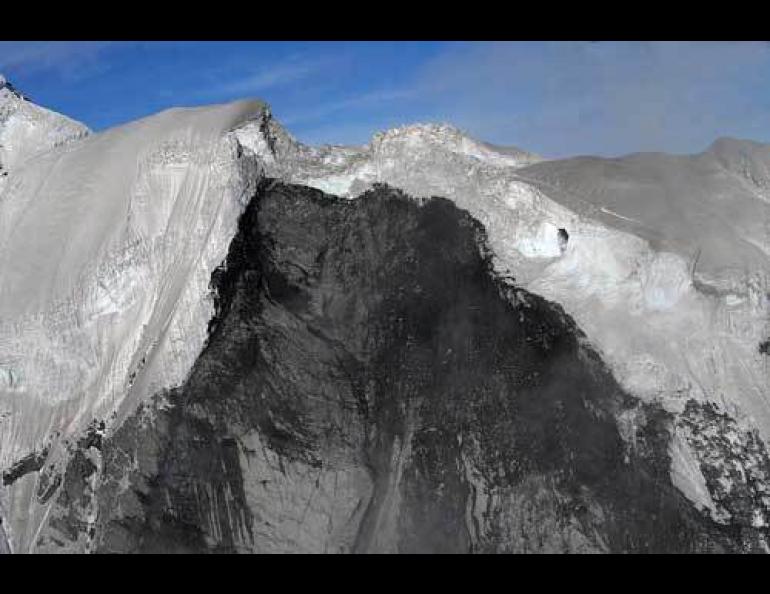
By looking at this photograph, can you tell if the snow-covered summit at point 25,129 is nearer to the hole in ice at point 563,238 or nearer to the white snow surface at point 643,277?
the white snow surface at point 643,277

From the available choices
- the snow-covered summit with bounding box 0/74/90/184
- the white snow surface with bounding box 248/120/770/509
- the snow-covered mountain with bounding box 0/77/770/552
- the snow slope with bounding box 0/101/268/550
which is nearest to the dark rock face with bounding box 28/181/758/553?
the snow-covered mountain with bounding box 0/77/770/552

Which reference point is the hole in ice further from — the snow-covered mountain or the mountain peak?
the mountain peak

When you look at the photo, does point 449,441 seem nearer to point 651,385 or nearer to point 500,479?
point 500,479

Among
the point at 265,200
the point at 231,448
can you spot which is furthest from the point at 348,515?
the point at 265,200

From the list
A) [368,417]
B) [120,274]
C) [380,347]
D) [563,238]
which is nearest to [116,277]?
[120,274]

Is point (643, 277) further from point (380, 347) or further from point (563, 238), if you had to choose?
point (380, 347)

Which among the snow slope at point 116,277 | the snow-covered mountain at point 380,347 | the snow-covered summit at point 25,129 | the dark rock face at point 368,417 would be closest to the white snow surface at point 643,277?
the snow-covered mountain at point 380,347
